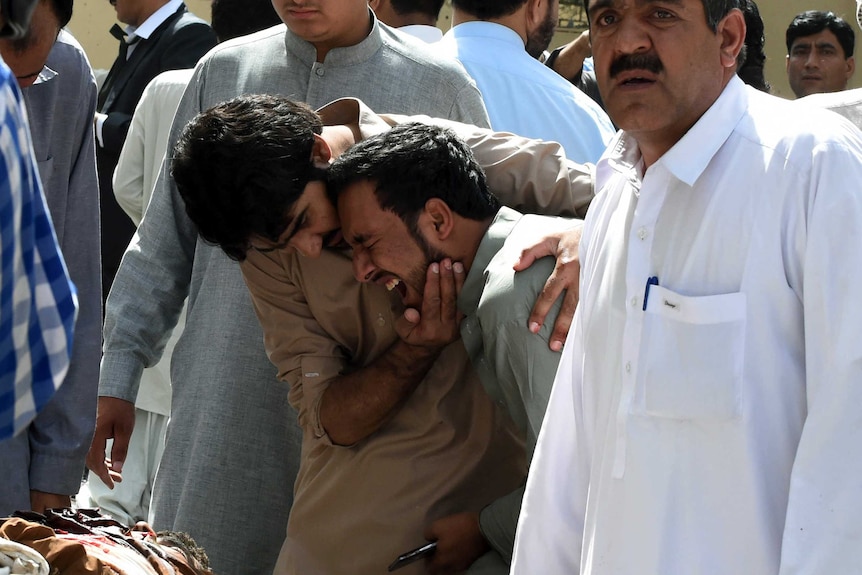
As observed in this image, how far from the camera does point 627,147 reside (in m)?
2.42

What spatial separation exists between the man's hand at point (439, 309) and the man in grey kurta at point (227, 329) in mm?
801

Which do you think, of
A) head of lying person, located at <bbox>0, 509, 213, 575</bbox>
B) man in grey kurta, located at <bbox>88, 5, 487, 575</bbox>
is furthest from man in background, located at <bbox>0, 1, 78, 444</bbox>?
man in grey kurta, located at <bbox>88, 5, 487, 575</bbox>

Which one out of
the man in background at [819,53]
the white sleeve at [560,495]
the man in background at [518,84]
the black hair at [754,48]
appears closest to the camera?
the white sleeve at [560,495]

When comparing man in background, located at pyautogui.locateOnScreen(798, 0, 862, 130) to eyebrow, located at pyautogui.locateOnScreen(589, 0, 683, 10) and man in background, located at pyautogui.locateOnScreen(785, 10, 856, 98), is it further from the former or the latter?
man in background, located at pyautogui.locateOnScreen(785, 10, 856, 98)

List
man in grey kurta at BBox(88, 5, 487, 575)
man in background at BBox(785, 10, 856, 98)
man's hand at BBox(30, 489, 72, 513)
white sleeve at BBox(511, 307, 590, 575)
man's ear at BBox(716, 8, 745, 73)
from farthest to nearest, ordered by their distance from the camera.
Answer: man in background at BBox(785, 10, 856, 98) < man in grey kurta at BBox(88, 5, 487, 575) < man's hand at BBox(30, 489, 72, 513) < white sleeve at BBox(511, 307, 590, 575) < man's ear at BBox(716, 8, 745, 73)

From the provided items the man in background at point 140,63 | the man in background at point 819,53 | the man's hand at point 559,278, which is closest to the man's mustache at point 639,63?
the man's hand at point 559,278

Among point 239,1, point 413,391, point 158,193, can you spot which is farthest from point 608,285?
point 239,1

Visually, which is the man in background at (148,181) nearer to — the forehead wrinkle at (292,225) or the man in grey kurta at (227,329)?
the man in grey kurta at (227,329)

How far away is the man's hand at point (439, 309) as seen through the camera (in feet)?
9.67

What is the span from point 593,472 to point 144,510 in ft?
11.5

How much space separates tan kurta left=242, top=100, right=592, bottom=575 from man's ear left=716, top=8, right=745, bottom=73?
86cm

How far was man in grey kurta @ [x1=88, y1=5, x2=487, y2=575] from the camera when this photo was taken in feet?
11.9

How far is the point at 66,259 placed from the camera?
324cm

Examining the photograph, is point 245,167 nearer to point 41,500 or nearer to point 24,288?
point 41,500
